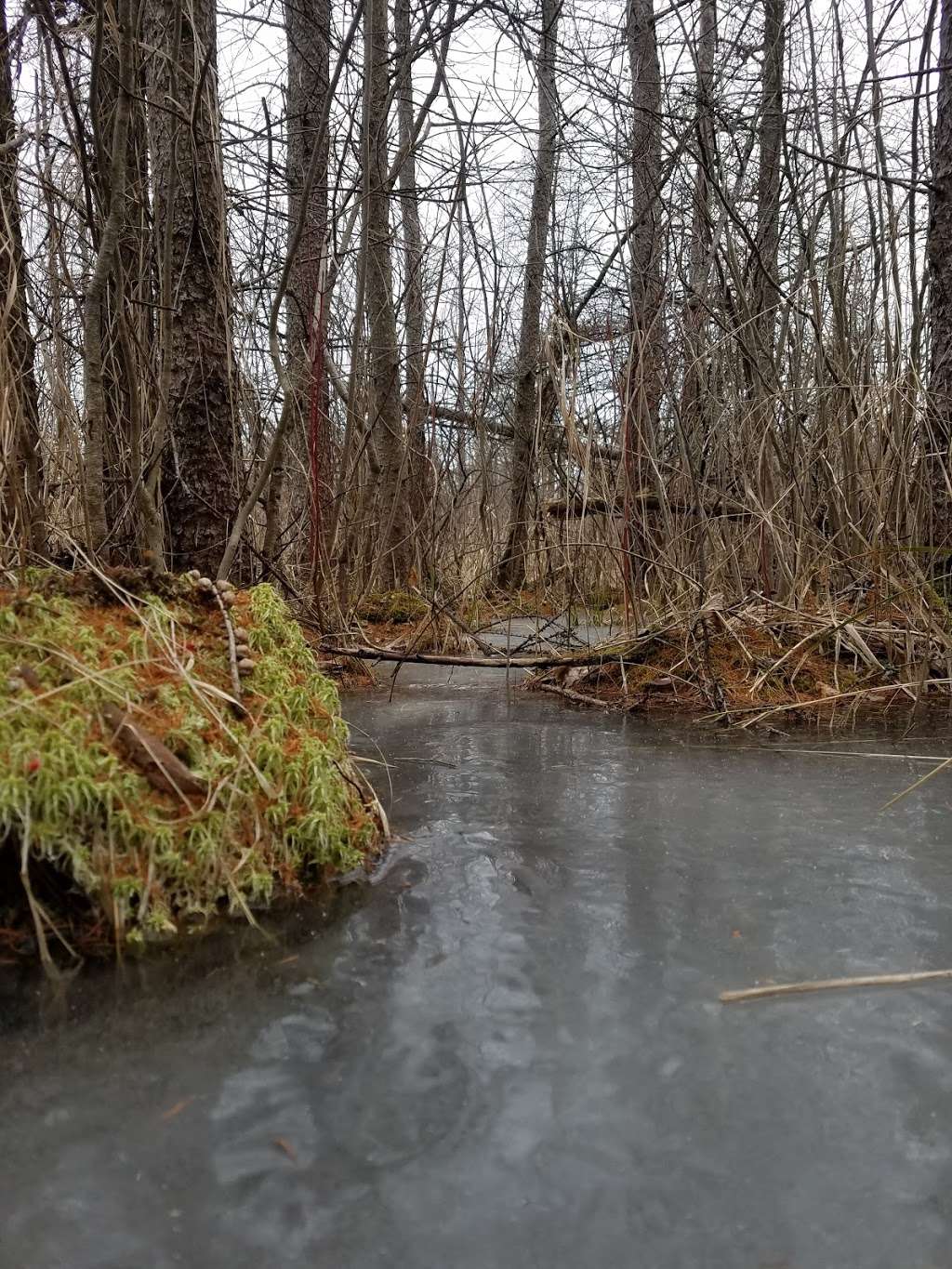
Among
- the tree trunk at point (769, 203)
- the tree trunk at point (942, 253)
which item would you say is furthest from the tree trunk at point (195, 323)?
the tree trunk at point (942, 253)

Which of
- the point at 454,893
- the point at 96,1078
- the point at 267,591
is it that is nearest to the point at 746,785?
the point at 454,893

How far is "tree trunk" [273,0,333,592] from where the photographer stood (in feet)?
11.4

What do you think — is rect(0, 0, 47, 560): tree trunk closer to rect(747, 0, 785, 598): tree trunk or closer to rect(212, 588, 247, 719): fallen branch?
rect(212, 588, 247, 719): fallen branch

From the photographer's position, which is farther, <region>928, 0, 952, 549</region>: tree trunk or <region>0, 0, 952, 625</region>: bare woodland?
<region>928, 0, 952, 549</region>: tree trunk

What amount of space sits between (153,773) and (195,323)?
2445 mm

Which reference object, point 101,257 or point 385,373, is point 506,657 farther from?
point 385,373

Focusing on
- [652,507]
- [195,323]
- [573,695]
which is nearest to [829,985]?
[573,695]

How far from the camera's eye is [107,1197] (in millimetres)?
881

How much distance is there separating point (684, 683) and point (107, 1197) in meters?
2.93

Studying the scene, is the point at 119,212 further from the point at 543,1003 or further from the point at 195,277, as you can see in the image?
the point at 543,1003

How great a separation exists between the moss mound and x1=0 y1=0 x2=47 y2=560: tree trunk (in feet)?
1.26

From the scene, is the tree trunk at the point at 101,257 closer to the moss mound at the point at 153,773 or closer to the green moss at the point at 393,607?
the moss mound at the point at 153,773

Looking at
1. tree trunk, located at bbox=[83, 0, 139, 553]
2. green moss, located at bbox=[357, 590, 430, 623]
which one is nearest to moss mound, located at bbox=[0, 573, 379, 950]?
tree trunk, located at bbox=[83, 0, 139, 553]

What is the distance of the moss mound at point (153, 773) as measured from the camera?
1.39m
